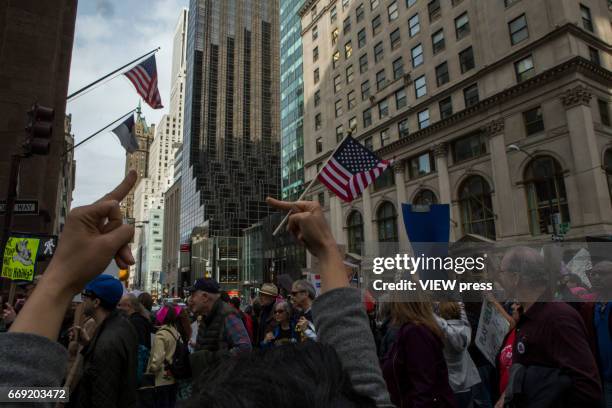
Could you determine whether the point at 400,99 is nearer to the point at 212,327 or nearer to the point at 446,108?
the point at 446,108

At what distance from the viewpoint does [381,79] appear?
131 ft

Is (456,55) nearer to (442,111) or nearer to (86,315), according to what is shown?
(442,111)

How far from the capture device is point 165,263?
136 m

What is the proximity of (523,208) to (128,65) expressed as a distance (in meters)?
24.9

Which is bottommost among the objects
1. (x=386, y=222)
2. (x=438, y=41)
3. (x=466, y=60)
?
(x=386, y=222)

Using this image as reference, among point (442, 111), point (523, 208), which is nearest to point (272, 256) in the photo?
point (442, 111)

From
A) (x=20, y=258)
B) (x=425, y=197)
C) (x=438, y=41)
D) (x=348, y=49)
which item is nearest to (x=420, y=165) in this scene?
(x=425, y=197)

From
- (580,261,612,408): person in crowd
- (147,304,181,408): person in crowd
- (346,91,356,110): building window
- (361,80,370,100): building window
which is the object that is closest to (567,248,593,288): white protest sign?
(580,261,612,408): person in crowd

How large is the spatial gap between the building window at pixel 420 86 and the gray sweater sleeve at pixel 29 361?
3727 centimetres

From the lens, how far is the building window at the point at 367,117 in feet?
134

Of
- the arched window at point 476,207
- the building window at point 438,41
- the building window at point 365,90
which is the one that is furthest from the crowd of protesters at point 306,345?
the building window at point 365,90

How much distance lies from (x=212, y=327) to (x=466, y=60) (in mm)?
33315

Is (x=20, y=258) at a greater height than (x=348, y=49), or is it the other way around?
(x=348, y=49)

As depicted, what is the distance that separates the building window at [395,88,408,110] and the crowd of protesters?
31639 millimetres
